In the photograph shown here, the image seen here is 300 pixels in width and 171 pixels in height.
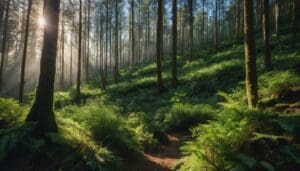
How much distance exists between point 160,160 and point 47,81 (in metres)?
4.01

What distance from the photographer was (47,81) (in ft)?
27.3

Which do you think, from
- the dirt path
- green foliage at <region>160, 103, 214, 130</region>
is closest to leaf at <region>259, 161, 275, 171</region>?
the dirt path

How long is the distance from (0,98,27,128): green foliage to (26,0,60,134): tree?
0.61m

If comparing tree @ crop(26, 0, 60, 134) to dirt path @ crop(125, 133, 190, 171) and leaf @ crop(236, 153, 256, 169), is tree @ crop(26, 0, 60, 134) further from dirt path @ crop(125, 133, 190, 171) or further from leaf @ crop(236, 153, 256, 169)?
leaf @ crop(236, 153, 256, 169)

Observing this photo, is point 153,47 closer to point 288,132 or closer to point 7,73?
point 7,73

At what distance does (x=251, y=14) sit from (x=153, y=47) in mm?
83965

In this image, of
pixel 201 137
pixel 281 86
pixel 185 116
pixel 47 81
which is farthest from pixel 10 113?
pixel 281 86

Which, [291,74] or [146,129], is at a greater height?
[291,74]

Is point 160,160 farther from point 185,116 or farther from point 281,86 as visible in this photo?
point 185,116

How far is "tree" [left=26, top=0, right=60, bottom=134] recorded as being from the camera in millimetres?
8031

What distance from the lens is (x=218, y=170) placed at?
6.24 metres

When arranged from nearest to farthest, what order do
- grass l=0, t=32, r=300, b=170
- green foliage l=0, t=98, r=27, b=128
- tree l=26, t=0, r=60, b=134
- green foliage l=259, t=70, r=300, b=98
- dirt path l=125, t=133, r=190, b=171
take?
1. grass l=0, t=32, r=300, b=170
2. tree l=26, t=0, r=60, b=134
3. dirt path l=125, t=133, r=190, b=171
4. green foliage l=0, t=98, r=27, b=128
5. green foliage l=259, t=70, r=300, b=98

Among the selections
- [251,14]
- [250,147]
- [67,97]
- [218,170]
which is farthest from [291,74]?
[67,97]

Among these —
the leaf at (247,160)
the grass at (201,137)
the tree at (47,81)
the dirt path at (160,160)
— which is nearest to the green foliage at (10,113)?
the grass at (201,137)
